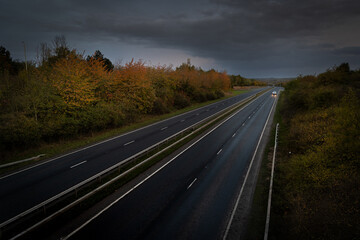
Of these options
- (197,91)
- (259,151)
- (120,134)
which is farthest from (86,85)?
(197,91)

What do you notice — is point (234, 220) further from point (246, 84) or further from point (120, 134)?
point (246, 84)

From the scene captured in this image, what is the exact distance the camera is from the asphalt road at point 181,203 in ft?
29.7

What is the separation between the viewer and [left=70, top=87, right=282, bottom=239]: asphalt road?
29.7 ft

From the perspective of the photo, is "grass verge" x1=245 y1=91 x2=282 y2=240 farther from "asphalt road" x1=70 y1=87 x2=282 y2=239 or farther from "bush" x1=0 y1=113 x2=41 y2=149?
"bush" x1=0 y1=113 x2=41 y2=149

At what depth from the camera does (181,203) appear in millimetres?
11250

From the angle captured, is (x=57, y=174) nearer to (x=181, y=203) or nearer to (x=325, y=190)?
(x=181, y=203)

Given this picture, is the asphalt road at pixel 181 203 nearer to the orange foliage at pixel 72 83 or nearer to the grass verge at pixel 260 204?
the grass verge at pixel 260 204

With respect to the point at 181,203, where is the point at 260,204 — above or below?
below

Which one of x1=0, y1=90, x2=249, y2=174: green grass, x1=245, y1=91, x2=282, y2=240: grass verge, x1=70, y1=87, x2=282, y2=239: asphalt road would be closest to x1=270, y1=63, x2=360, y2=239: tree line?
x1=245, y1=91, x2=282, y2=240: grass verge

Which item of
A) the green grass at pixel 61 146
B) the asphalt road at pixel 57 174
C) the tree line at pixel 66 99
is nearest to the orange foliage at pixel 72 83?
the tree line at pixel 66 99

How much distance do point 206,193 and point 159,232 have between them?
14.5 ft

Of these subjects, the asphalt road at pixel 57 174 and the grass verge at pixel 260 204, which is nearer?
the grass verge at pixel 260 204

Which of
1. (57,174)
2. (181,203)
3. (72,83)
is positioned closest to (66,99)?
(72,83)

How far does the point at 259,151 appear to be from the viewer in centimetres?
2036
